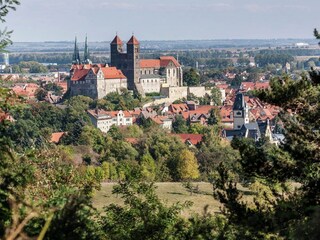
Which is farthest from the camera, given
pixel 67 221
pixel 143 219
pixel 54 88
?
pixel 54 88

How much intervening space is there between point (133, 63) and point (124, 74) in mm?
1484

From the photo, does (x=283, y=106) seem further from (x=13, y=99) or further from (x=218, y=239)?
(x=13, y=99)

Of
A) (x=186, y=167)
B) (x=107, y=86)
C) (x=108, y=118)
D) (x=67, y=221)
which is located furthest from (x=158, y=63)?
(x=67, y=221)

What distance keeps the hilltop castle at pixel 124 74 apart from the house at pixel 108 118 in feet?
38.9

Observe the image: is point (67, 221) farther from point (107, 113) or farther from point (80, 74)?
point (80, 74)

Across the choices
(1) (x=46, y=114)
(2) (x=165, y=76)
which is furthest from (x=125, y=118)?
(2) (x=165, y=76)

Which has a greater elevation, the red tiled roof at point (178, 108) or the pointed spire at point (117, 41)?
the pointed spire at point (117, 41)

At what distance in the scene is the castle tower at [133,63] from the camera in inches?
2911

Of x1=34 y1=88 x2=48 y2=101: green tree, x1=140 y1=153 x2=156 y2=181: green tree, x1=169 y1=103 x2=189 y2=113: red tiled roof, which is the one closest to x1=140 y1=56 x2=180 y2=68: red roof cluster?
x1=169 y1=103 x2=189 y2=113: red tiled roof

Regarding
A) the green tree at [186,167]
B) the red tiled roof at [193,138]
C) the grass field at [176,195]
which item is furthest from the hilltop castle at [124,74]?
the grass field at [176,195]

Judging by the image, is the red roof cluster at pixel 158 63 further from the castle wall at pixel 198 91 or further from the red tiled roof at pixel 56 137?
the red tiled roof at pixel 56 137

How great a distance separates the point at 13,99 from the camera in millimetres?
6984

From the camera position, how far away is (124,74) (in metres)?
75.6

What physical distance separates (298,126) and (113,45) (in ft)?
232
